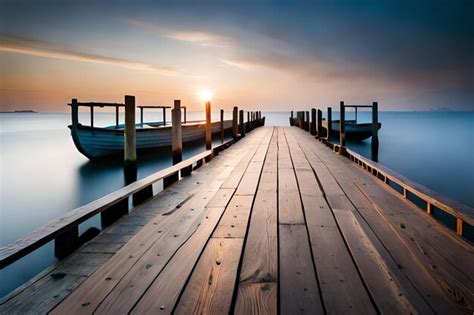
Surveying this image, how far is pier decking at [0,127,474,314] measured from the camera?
150cm

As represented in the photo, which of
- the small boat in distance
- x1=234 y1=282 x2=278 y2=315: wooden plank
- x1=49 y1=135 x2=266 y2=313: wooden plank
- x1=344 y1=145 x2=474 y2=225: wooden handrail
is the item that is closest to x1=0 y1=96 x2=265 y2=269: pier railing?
x1=49 y1=135 x2=266 y2=313: wooden plank

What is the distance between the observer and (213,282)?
1688 mm

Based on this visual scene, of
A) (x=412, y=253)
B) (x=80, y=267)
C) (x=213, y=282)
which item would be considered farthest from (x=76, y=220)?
(x=412, y=253)

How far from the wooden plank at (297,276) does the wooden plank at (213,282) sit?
0.95 ft

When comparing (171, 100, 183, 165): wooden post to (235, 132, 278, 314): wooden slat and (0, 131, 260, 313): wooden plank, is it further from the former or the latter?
(235, 132, 278, 314): wooden slat

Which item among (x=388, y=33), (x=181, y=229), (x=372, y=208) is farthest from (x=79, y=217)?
(x=388, y=33)

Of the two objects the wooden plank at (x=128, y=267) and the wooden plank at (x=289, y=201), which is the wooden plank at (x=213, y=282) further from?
the wooden plank at (x=289, y=201)

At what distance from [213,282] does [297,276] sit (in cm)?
49

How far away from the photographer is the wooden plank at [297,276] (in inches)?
57.7

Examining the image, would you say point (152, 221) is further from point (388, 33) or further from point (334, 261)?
point (388, 33)

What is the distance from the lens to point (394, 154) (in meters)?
17.9

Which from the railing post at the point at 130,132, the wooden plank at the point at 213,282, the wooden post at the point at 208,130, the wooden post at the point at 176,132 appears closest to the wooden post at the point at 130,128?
Result: the railing post at the point at 130,132

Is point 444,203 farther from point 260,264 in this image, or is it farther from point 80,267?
point 80,267

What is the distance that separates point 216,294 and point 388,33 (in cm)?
1844
